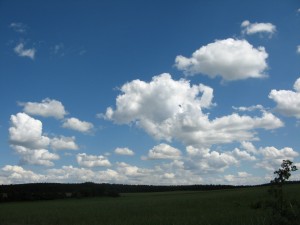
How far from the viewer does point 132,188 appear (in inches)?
6639

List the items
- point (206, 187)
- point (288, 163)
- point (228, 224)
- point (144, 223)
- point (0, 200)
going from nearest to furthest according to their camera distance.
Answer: point (288, 163) < point (228, 224) < point (144, 223) < point (0, 200) < point (206, 187)

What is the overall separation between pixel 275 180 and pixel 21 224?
72.7ft

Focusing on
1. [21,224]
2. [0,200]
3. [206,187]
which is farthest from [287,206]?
[206,187]

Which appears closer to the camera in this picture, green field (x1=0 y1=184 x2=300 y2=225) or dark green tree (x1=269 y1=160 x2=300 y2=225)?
dark green tree (x1=269 y1=160 x2=300 y2=225)

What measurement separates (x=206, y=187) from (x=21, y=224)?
129 m

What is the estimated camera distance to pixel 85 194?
113062 mm

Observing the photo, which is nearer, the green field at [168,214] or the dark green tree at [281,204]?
the dark green tree at [281,204]

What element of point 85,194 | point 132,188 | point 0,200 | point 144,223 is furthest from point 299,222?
point 132,188

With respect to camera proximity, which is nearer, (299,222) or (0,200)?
(299,222)

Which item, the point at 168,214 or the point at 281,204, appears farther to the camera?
the point at 168,214

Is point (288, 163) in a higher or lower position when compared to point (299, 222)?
higher

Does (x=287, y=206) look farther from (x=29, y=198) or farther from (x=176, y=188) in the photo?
(x=176, y=188)

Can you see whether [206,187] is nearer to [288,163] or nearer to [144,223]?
[144,223]

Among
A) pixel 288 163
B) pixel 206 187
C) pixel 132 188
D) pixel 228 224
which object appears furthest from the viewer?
pixel 132 188
